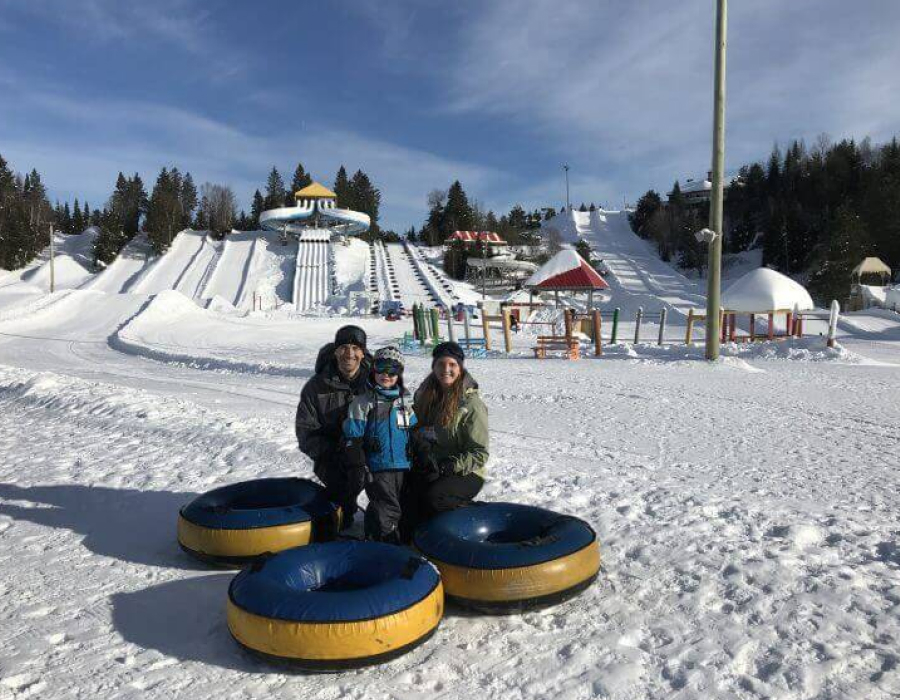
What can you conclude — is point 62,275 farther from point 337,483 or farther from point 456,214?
point 337,483

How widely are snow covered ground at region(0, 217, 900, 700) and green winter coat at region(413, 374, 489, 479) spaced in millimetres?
919

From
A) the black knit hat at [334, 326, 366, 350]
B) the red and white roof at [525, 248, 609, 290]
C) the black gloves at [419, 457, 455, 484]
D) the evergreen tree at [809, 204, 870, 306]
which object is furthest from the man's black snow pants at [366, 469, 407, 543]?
the evergreen tree at [809, 204, 870, 306]

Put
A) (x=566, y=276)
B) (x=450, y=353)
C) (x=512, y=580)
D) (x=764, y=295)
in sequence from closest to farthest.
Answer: (x=512, y=580) < (x=450, y=353) < (x=764, y=295) < (x=566, y=276)

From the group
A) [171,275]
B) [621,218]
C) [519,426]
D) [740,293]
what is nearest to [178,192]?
[171,275]

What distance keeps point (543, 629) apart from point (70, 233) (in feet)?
282

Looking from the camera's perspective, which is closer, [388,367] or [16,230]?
[388,367]

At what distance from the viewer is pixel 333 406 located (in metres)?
4.27

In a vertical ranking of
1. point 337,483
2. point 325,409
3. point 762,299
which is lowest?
point 337,483

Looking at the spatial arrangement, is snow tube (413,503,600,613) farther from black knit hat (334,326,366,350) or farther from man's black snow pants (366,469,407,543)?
black knit hat (334,326,366,350)

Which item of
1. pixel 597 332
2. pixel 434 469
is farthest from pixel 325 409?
pixel 597 332

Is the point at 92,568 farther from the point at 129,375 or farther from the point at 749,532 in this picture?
the point at 129,375

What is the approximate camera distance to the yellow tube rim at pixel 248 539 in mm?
3773

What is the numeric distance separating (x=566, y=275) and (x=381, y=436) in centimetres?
1976

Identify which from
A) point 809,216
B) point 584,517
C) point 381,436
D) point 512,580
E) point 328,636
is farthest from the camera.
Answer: point 809,216
